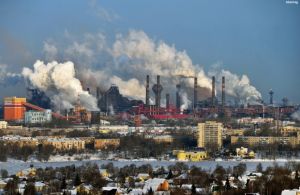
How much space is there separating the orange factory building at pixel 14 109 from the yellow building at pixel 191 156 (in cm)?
1222

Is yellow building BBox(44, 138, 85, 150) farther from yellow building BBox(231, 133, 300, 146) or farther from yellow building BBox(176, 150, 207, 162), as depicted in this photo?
yellow building BBox(231, 133, 300, 146)

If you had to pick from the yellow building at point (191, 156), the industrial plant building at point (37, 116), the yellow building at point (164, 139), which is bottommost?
the yellow building at point (191, 156)

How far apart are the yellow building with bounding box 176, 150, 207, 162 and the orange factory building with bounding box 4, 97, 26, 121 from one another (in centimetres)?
1222

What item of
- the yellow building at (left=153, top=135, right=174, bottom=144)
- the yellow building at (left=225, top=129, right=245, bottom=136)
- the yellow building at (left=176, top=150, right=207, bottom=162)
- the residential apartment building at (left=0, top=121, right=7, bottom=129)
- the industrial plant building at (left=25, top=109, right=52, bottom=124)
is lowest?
the yellow building at (left=176, top=150, right=207, bottom=162)

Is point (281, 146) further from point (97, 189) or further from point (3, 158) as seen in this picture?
point (97, 189)

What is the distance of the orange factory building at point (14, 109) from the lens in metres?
31.9

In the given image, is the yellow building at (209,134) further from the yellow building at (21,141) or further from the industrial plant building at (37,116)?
the industrial plant building at (37,116)

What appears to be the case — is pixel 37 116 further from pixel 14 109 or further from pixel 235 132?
pixel 235 132

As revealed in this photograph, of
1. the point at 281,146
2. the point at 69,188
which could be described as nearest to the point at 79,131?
the point at 281,146

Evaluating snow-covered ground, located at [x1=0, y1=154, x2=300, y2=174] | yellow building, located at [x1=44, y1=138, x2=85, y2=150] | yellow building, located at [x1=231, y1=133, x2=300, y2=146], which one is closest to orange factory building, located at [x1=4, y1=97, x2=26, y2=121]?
yellow building, located at [x1=44, y1=138, x2=85, y2=150]

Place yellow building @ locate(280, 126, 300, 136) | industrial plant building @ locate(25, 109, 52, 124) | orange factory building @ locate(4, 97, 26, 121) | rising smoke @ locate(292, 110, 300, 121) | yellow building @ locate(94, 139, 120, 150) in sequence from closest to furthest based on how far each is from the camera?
yellow building @ locate(94, 139, 120, 150)
yellow building @ locate(280, 126, 300, 136)
industrial plant building @ locate(25, 109, 52, 124)
orange factory building @ locate(4, 97, 26, 121)
rising smoke @ locate(292, 110, 300, 121)

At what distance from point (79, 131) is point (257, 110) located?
9471 mm

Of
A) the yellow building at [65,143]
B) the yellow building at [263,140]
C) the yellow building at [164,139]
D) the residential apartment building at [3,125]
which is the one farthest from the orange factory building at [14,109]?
the yellow building at [263,140]

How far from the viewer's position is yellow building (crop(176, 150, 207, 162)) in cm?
1982
